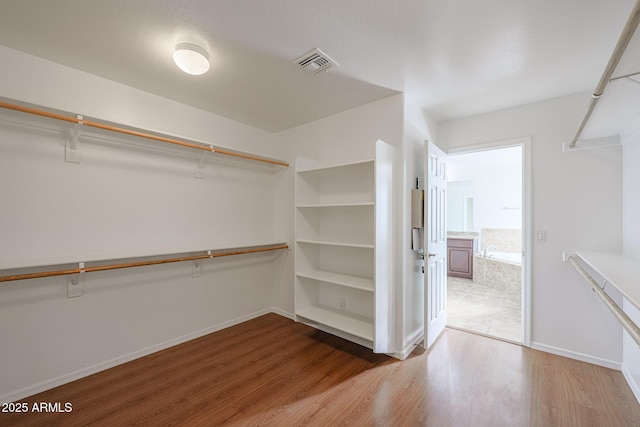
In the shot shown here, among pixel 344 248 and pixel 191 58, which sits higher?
pixel 191 58

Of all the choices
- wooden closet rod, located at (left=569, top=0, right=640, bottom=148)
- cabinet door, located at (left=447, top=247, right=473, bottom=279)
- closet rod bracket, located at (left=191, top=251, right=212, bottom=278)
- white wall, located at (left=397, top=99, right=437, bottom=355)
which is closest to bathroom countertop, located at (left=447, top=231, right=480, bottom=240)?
cabinet door, located at (left=447, top=247, right=473, bottom=279)

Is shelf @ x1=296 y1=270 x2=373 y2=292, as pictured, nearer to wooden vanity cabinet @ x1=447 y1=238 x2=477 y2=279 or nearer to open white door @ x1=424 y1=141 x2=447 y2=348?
A: open white door @ x1=424 y1=141 x2=447 y2=348

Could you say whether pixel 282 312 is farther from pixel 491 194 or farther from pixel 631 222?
pixel 491 194

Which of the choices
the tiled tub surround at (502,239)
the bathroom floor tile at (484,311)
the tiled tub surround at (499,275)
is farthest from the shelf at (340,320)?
the tiled tub surround at (502,239)

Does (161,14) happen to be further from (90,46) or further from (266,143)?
(266,143)

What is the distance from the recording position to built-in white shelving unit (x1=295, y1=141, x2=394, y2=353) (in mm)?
2389

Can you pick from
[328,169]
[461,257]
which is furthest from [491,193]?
[328,169]

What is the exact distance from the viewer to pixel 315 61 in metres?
1.98

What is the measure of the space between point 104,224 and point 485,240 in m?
6.92

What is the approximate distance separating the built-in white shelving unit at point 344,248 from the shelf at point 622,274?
1388 millimetres

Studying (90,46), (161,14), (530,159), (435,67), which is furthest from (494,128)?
(90,46)

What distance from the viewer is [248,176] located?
11.1ft

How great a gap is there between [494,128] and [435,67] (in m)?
1.31

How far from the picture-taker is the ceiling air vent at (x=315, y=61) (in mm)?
1896
